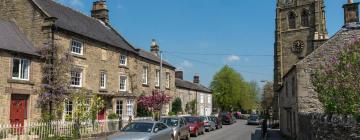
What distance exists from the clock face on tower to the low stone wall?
1676 inches

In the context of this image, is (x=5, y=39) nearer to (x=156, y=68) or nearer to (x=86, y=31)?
(x=86, y=31)

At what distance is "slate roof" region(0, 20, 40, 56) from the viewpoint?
20.8 meters

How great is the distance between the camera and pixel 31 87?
71.8 feet

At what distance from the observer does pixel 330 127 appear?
33.4ft

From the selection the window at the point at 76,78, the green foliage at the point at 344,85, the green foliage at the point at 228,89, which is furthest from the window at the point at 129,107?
the green foliage at the point at 228,89

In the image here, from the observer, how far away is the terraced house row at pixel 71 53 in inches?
823

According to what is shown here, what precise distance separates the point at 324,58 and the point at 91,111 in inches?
567

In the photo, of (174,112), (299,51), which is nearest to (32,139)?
(174,112)

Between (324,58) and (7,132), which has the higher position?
(324,58)

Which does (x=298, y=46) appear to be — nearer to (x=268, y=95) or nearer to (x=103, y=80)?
(x=268, y=95)

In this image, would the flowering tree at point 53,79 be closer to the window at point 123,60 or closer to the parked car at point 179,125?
the parked car at point 179,125

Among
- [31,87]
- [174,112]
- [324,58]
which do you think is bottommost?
[174,112]

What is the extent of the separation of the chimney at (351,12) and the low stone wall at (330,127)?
348 inches

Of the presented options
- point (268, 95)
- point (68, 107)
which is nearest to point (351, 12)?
point (68, 107)
